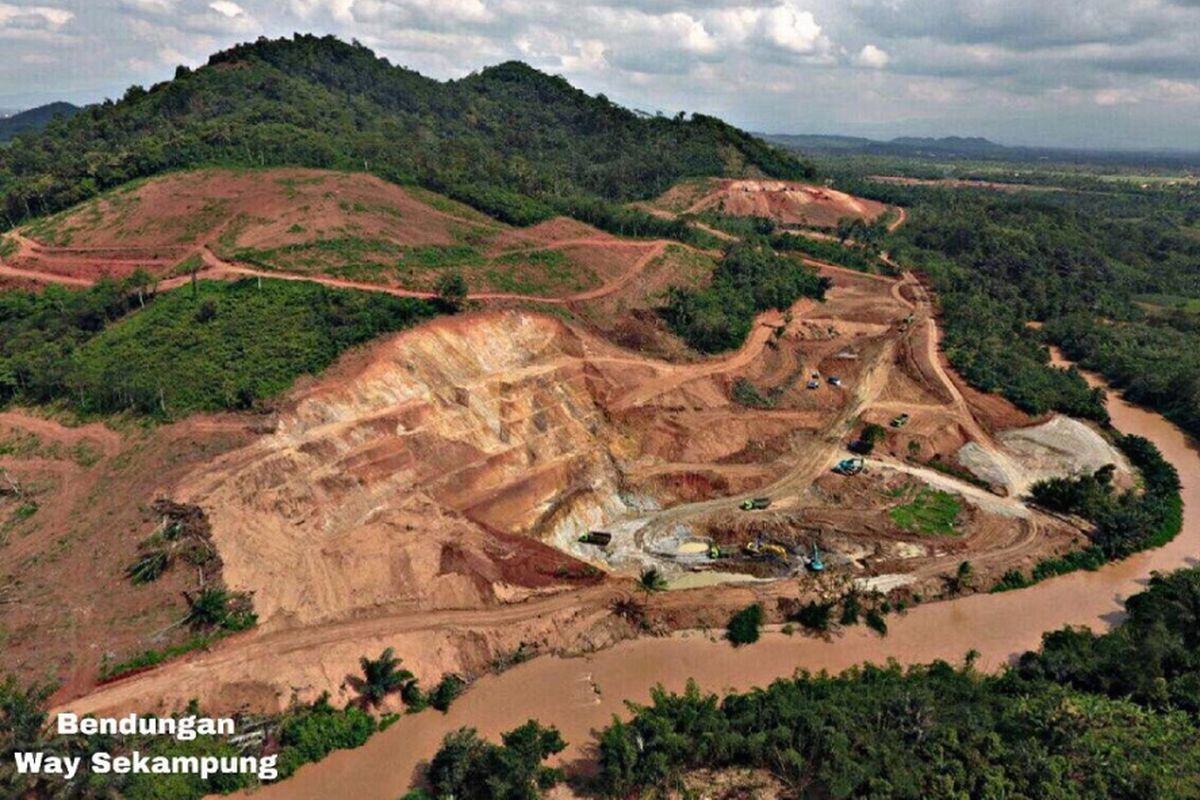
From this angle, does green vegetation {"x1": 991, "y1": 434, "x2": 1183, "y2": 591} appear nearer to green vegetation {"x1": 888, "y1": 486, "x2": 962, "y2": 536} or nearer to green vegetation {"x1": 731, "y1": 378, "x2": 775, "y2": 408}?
green vegetation {"x1": 888, "y1": 486, "x2": 962, "y2": 536}

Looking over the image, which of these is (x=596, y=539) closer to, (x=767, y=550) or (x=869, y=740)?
(x=767, y=550)

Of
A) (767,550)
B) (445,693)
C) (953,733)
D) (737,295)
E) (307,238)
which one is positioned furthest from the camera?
(737,295)

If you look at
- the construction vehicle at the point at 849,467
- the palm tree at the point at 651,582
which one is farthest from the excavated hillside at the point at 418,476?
the construction vehicle at the point at 849,467

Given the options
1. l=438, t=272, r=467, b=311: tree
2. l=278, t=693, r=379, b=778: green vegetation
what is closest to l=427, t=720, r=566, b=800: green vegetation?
l=278, t=693, r=379, b=778: green vegetation

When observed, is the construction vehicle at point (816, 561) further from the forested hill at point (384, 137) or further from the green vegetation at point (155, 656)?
the forested hill at point (384, 137)

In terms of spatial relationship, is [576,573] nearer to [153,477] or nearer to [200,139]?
[153,477]

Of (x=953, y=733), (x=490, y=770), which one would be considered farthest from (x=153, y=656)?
(x=953, y=733)
